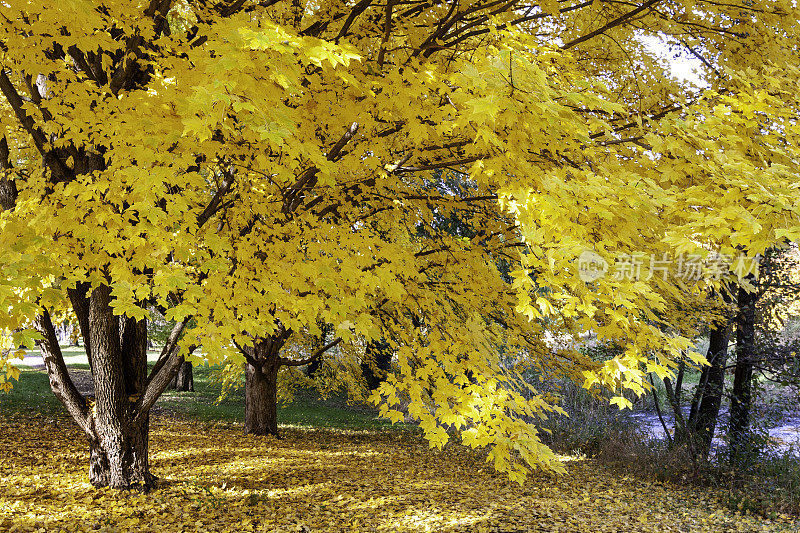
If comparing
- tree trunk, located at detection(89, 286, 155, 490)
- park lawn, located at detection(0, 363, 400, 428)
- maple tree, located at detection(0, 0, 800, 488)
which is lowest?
park lawn, located at detection(0, 363, 400, 428)

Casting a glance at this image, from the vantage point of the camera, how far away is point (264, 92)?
271 cm

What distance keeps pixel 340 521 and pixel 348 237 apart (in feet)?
10.5

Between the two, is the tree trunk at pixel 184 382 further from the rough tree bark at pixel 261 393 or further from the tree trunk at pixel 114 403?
the tree trunk at pixel 114 403

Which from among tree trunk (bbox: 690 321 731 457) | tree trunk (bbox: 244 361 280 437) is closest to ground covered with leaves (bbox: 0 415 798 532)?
tree trunk (bbox: 244 361 280 437)

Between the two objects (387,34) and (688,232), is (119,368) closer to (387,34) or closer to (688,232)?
(387,34)

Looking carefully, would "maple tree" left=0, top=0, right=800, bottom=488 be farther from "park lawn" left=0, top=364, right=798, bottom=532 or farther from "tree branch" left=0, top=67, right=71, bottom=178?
"park lawn" left=0, top=364, right=798, bottom=532

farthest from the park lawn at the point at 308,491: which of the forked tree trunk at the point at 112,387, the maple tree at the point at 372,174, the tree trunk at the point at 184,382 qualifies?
the tree trunk at the point at 184,382

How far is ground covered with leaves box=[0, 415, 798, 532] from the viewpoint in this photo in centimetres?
514

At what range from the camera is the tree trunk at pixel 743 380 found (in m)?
9.01

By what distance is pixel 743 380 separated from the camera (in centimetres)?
927

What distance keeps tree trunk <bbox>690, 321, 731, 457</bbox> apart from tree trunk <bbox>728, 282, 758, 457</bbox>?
0.24 meters

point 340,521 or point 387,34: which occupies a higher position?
point 387,34

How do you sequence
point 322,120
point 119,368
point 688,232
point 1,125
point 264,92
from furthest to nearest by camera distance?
1. point 119,368
2. point 1,125
3. point 322,120
4. point 688,232
5. point 264,92

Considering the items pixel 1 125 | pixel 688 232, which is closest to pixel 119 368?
pixel 1 125
